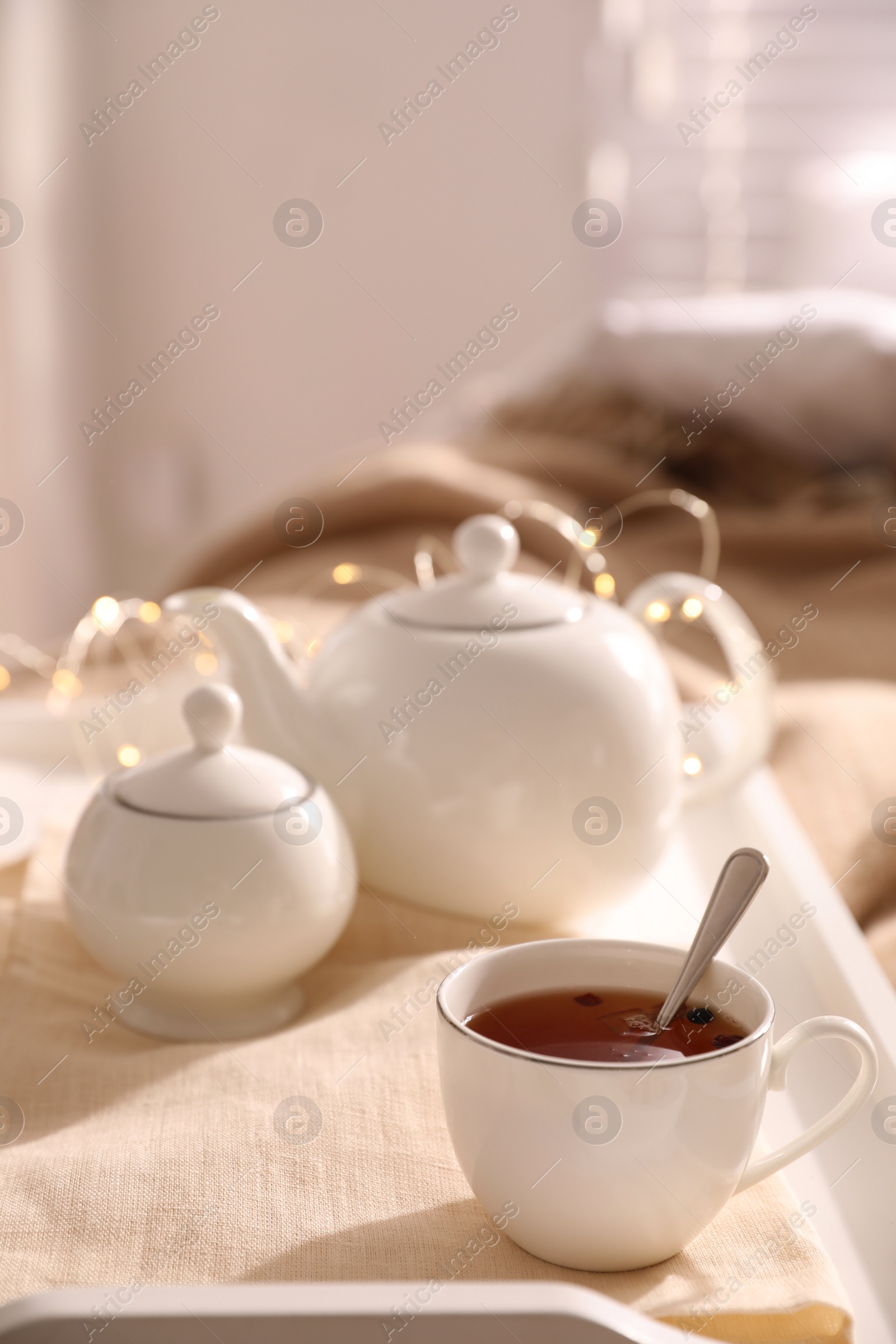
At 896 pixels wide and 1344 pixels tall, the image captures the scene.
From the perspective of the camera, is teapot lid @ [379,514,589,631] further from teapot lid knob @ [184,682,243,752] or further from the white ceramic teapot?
teapot lid knob @ [184,682,243,752]

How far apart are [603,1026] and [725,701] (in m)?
0.39

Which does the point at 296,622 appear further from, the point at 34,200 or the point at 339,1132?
the point at 34,200

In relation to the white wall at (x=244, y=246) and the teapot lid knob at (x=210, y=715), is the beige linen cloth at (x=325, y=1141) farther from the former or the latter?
the white wall at (x=244, y=246)

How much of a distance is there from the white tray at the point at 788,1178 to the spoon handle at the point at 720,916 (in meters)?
0.11

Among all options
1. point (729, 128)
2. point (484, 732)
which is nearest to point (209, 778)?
point (484, 732)

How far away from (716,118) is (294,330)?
3.33 ft

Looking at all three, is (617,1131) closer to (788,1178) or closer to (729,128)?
(788,1178)

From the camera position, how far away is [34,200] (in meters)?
2.63

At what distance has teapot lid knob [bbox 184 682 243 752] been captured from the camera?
591 mm

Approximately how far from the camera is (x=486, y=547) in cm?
67

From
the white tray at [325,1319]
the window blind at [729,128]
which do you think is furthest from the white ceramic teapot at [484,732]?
the window blind at [729,128]

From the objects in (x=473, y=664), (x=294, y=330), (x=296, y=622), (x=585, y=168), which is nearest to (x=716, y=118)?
(x=585, y=168)

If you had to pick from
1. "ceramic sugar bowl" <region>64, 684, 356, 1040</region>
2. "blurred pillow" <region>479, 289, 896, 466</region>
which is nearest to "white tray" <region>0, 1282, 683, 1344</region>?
"ceramic sugar bowl" <region>64, 684, 356, 1040</region>

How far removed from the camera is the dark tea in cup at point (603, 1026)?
1.41 ft
